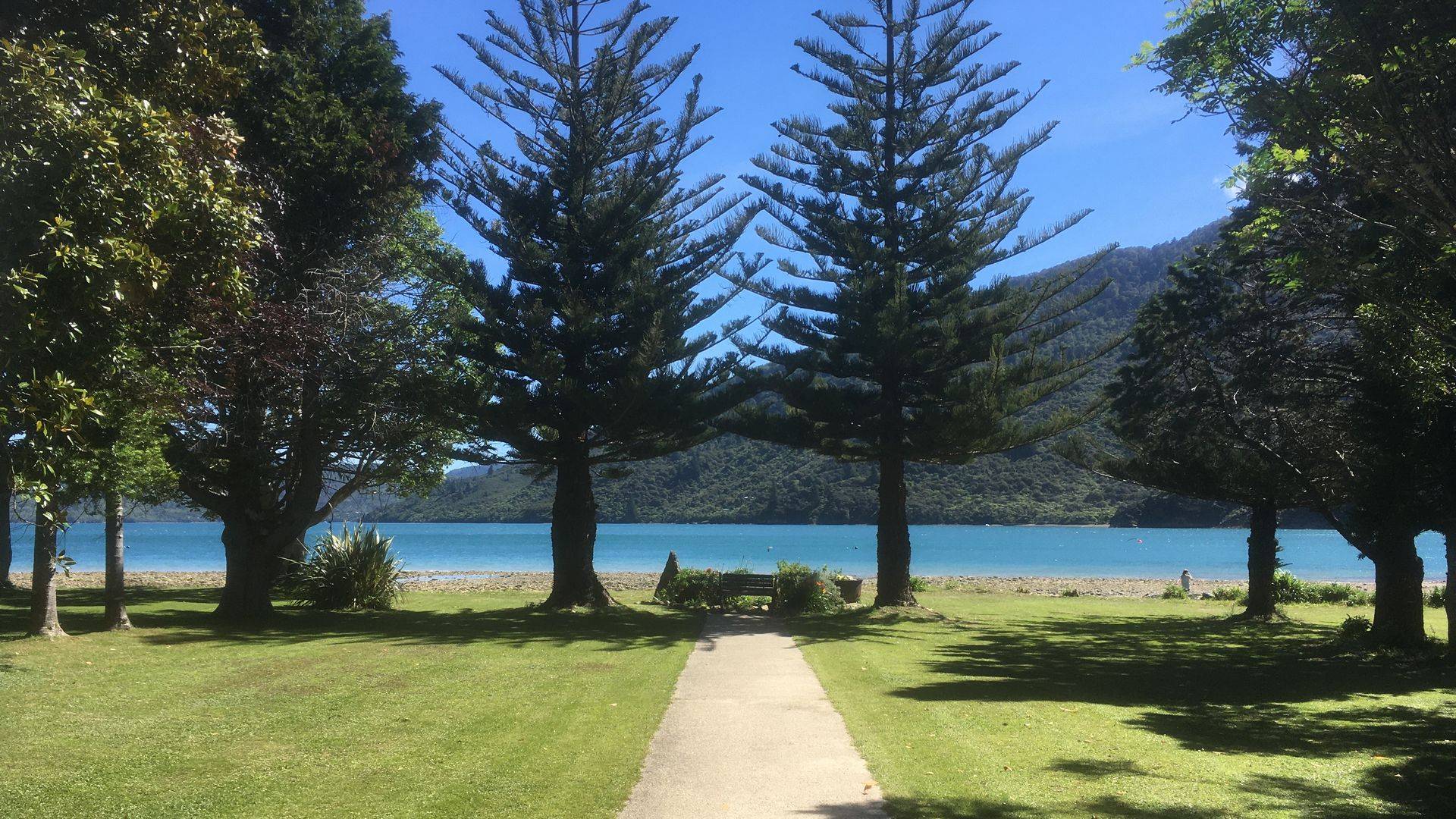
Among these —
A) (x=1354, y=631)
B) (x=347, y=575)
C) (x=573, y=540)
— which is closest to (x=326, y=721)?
(x=347, y=575)

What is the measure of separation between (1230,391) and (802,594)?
704 cm

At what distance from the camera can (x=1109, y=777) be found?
500 cm

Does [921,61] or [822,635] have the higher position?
[921,61]

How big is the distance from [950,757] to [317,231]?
38.0 ft

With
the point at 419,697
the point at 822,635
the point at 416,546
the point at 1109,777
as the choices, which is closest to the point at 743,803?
the point at 1109,777

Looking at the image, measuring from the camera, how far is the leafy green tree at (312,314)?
12.3 m

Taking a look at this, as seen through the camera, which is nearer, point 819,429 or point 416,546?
point 819,429

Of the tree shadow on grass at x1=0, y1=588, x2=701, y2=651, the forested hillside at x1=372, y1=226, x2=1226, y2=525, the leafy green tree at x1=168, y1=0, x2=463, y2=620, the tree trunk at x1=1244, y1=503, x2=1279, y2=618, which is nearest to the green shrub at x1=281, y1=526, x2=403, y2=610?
the tree shadow on grass at x1=0, y1=588, x2=701, y2=651

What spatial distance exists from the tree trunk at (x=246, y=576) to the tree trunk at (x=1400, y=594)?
45.7 ft

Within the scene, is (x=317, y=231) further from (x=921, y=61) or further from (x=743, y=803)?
(x=743, y=803)

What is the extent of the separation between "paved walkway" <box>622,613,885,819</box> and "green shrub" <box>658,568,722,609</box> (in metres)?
7.07

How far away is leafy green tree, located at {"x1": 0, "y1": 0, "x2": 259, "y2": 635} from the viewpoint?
4.68m

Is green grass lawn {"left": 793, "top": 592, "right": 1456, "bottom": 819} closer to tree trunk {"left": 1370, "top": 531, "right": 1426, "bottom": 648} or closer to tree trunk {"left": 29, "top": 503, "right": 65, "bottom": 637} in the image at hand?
tree trunk {"left": 1370, "top": 531, "right": 1426, "bottom": 648}

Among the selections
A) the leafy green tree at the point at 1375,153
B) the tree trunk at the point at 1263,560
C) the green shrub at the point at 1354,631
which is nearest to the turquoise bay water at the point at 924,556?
the tree trunk at the point at 1263,560
